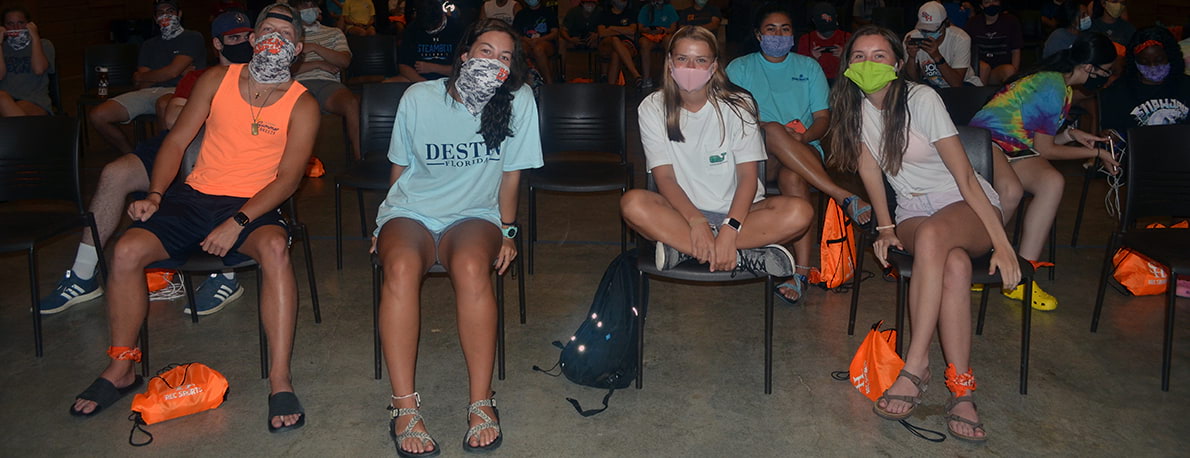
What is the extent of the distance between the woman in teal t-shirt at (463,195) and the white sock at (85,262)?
148 centimetres

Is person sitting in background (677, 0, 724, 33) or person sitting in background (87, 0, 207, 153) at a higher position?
person sitting in background (677, 0, 724, 33)

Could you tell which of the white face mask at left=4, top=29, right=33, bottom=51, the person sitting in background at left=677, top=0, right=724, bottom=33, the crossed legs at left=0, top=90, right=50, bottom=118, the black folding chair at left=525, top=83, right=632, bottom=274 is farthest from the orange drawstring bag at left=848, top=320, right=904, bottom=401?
the person sitting in background at left=677, top=0, right=724, bottom=33

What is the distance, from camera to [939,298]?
125 inches

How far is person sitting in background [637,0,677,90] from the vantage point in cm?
1000

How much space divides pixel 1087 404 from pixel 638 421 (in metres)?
1.45

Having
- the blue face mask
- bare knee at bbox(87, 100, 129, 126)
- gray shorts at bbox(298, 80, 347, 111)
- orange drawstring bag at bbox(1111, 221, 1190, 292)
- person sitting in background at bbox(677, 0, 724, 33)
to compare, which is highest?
person sitting in background at bbox(677, 0, 724, 33)

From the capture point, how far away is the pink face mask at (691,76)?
3.44 meters

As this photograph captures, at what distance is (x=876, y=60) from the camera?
11.2 feet

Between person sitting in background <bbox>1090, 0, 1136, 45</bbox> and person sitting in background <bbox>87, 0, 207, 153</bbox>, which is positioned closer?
person sitting in background <bbox>87, 0, 207, 153</bbox>

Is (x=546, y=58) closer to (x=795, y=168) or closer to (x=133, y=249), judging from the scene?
(x=795, y=168)

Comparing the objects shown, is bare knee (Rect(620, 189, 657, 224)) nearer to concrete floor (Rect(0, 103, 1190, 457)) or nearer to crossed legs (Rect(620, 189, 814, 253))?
crossed legs (Rect(620, 189, 814, 253))

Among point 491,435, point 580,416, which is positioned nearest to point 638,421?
point 580,416

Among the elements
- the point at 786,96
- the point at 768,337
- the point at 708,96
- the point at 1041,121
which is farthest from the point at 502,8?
the point at 768,337

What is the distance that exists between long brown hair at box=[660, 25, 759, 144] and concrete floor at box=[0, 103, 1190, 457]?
848mm
